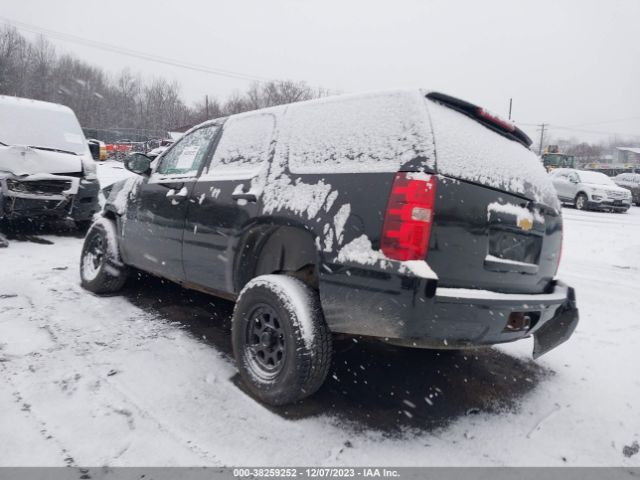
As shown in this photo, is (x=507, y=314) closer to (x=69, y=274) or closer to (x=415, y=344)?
(x=415, y=344)

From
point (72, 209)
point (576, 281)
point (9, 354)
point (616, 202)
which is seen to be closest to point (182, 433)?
point (9, 354)

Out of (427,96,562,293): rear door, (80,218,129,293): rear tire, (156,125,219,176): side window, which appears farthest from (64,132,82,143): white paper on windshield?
(427,96,562,293): rear door

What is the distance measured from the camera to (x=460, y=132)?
2.44 metres

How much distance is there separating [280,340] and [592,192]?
56.0ft

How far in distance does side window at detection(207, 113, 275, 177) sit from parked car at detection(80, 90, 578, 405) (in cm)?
1

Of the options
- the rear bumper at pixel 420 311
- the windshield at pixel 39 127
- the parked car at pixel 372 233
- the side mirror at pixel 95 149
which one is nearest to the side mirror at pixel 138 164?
the parked car at pixel 372 233

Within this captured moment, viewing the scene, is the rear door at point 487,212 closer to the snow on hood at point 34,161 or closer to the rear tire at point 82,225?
the snow on hood at point 34,161

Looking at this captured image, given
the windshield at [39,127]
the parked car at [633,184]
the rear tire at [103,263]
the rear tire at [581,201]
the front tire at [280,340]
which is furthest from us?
the parked car at [633,184]

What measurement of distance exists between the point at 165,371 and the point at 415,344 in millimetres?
1704

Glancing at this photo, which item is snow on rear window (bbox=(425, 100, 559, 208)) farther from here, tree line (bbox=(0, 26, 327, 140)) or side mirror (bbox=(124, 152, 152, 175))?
tree line (bbox=(0, 26, 327, 140))

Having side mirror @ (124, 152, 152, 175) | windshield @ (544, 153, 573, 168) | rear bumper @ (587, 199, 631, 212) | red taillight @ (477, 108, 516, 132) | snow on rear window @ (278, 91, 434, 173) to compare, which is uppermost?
windshield @ (544, 153, 573, 168)

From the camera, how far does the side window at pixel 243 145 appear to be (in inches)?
119

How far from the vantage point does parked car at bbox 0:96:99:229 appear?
667 cm

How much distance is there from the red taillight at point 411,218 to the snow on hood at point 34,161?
6690 millimetres
